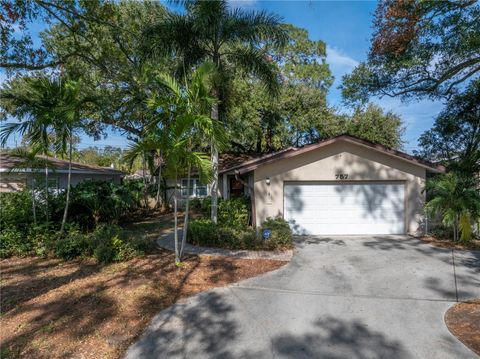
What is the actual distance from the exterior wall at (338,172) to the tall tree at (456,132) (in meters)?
2.47

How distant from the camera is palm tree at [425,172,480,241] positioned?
28.2 ft

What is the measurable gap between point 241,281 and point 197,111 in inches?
148

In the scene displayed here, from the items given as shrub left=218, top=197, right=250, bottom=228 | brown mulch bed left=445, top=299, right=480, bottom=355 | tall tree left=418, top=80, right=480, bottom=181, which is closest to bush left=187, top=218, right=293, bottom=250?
shrub left=218, top=197, right=250, bottom=228

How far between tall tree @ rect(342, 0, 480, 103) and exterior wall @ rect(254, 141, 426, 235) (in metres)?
4.38

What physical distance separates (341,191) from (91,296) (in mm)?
8639

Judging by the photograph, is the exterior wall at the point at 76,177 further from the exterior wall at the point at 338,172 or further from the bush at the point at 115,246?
the exterior wall at the point at 338,172

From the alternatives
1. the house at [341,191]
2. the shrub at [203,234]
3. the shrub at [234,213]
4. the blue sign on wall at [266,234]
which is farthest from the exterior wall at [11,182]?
the blue sign on wall at [266,234]

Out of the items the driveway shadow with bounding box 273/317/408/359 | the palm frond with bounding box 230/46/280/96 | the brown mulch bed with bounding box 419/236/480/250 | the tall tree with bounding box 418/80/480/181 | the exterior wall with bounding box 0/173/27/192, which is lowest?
the driveway shadow with bounding box 273/317/408/359

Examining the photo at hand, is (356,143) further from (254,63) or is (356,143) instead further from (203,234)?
(203,234)

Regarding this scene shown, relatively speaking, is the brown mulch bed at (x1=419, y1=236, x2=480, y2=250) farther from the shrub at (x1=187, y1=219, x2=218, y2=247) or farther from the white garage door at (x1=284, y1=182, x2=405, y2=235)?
the shrub at (x1=187, y1=219, x2=218, y2=247)

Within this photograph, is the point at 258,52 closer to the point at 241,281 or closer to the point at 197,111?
the point at 197,111

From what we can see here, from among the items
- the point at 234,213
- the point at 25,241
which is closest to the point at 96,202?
the point at 25,241

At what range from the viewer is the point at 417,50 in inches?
455

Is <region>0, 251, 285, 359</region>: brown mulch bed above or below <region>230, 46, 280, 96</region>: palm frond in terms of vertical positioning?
below
